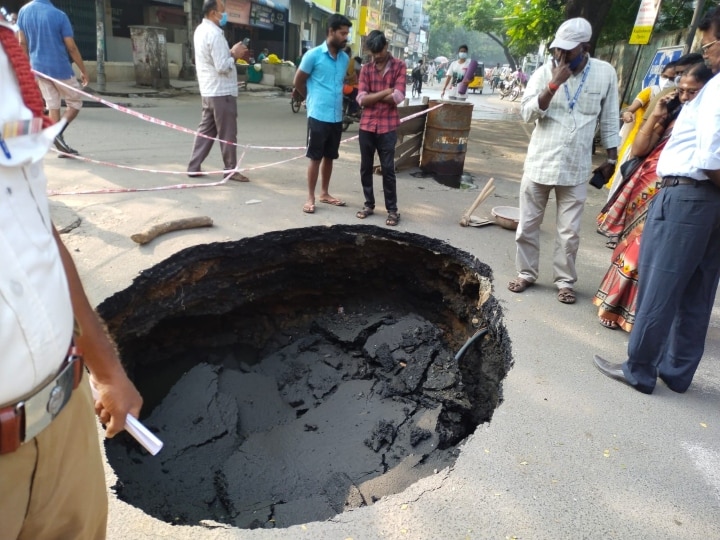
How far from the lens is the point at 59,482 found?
100 cm

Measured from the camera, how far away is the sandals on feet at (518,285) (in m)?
3.89

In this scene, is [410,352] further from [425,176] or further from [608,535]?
[425,176]

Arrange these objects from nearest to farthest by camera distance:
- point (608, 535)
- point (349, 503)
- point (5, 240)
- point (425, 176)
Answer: point (5, 240) → point (608, 535) → point (349, 503) → point (425, 176)

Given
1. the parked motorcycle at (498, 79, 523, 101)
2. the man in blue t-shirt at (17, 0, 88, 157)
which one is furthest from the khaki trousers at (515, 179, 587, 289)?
the parked motorcycle at (498, 79, 523, 101)

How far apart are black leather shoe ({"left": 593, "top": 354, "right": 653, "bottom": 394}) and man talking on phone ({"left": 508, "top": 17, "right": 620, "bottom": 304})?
2.67ft

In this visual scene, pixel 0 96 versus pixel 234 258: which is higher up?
pixel 0 96

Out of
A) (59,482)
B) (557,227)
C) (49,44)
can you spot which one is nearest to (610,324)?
(557,227)

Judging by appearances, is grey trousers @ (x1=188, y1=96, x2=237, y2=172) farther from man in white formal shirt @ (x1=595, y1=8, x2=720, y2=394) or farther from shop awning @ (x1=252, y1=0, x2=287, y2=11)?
shop awning @ (x1=252, y1=0, x2=287, y2=11)

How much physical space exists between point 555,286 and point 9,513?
3928mm

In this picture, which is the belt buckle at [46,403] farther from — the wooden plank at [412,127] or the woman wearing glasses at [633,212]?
the wooden plank at [412,127]

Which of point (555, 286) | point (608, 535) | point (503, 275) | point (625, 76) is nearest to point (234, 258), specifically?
point (503, 275)

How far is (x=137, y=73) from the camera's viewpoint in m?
13.9

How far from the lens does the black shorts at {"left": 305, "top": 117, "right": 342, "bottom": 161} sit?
4.93 meters

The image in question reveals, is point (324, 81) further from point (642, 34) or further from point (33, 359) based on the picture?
point (642, 34)
